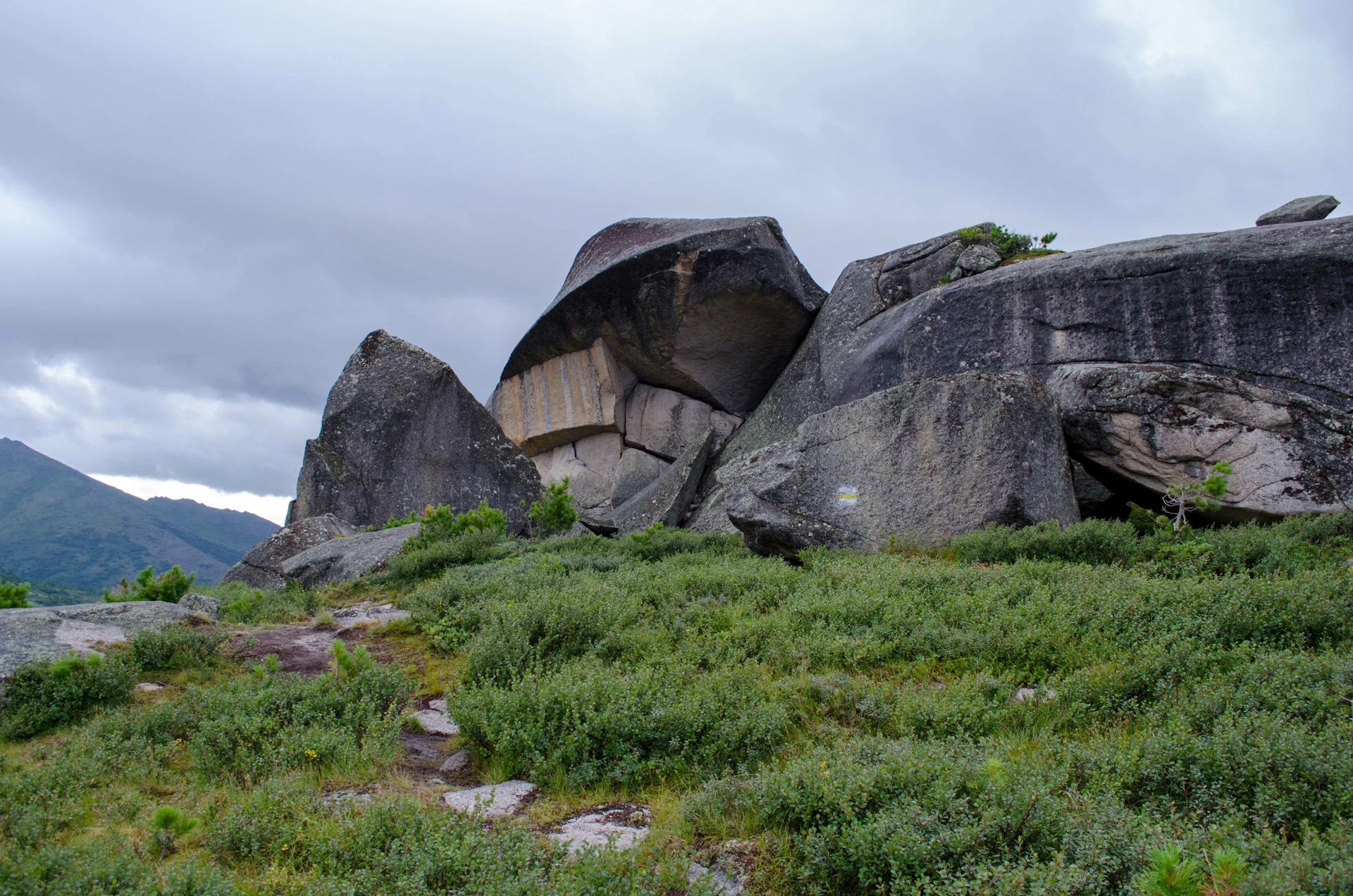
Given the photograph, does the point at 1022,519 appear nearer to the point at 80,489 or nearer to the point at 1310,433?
the point at 1310,433

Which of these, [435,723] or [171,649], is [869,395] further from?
[171,649]

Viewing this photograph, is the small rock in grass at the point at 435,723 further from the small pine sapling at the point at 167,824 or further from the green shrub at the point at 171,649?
the green shrub at the point at 171,649

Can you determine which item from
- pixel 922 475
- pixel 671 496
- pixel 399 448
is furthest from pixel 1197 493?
pixel 399 448

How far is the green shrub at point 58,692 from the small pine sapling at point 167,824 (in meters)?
2.52

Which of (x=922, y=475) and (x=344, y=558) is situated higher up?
(x=922, y=475)

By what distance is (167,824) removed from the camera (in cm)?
335

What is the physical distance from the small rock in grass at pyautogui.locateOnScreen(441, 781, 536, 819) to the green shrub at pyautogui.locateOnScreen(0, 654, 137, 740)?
10.1 feet

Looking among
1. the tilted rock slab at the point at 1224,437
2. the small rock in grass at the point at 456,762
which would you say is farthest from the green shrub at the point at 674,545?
the small rock in grass at the point at 456,762

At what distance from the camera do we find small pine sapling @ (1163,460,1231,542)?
8.78 meters

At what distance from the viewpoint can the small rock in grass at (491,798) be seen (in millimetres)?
3729

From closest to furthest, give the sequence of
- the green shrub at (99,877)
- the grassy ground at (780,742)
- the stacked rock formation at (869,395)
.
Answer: the green shrub at (99,877), the grassy ground at (780,742), the stacked rock formation at (869,395)

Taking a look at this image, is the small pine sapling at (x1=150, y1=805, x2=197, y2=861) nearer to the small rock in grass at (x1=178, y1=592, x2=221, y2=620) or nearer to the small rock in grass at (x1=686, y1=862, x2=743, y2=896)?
the small rock in grass at (x1=686, y1=862, x2=743, y2=896)

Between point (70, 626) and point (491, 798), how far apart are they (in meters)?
4.99

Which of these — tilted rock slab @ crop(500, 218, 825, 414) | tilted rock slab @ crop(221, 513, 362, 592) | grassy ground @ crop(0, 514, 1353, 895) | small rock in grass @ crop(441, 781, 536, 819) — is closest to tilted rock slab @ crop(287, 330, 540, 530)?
tilted rock slab @ crop(221, 513, 362, 592)
